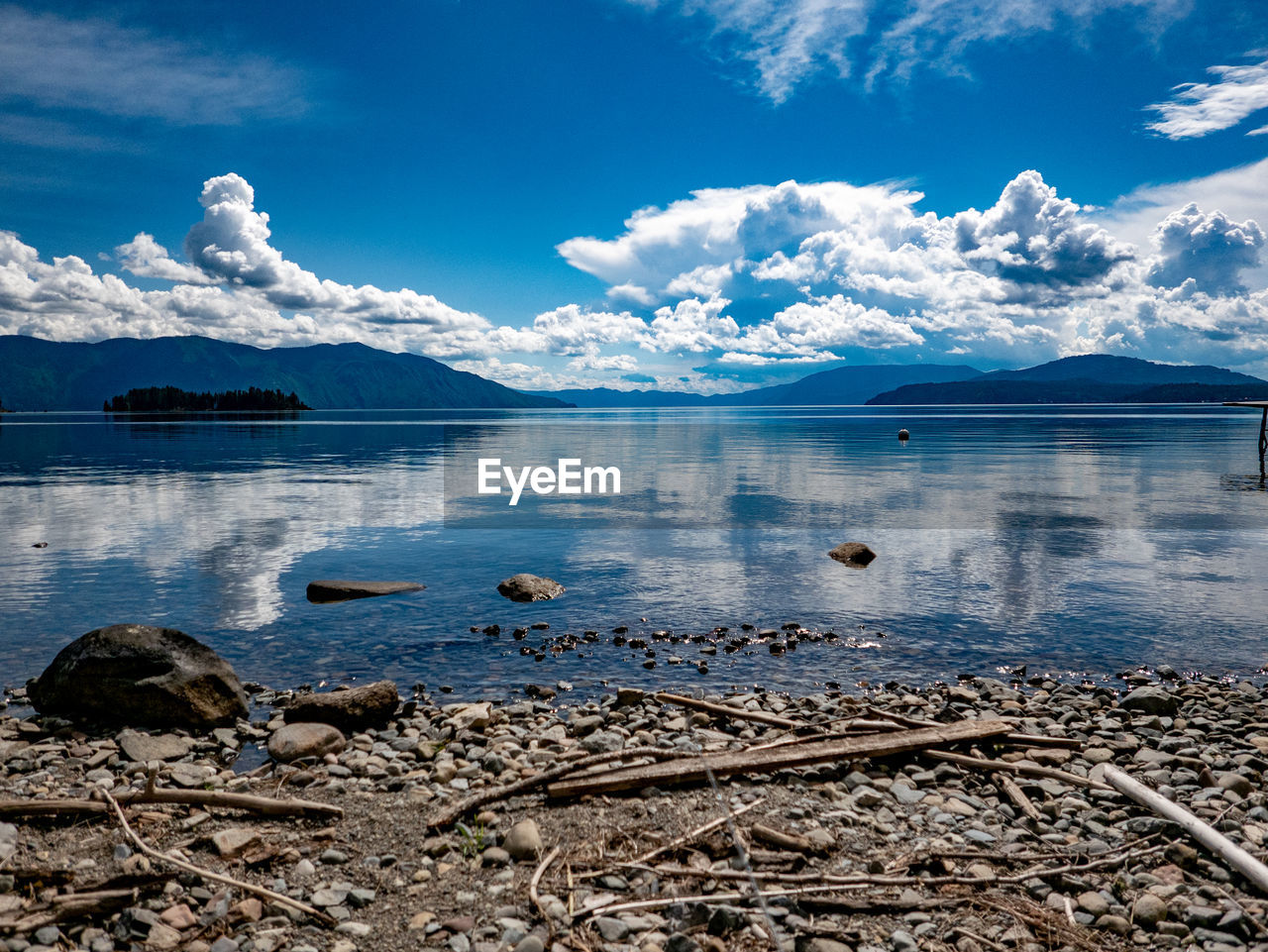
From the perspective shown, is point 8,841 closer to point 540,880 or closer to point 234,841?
point 234,841

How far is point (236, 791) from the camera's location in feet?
29.4

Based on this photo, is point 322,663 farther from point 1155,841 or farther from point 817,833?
point 1155,841

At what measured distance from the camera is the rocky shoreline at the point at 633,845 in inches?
251

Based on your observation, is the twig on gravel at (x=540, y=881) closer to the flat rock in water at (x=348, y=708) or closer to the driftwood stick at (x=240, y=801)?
the driftwood stick at (x=240, y=801)

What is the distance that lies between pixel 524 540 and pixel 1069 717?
809 inches

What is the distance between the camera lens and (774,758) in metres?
9.26

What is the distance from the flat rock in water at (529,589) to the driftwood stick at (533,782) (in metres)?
10.6

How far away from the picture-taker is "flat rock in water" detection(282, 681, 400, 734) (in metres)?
11.4

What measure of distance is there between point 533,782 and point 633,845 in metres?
1.59

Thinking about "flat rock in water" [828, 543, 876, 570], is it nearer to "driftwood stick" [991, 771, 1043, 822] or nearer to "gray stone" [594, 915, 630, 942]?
"driftwood stick" [991, 771, 1043, 822]

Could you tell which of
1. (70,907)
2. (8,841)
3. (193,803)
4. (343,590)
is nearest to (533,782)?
(193,803)

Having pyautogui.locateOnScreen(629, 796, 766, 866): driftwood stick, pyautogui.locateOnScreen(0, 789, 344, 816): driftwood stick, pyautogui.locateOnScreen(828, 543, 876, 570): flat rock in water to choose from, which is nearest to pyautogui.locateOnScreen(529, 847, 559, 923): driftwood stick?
pyautogui.locateOnScreen(629, 796, 766, 866): driftwood stick

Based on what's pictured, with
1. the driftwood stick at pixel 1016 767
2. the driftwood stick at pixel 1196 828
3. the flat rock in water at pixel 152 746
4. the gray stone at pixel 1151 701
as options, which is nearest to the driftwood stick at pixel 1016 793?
the driftwood stick at pixel 1016 767

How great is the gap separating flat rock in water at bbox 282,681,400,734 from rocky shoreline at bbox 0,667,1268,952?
168mm
